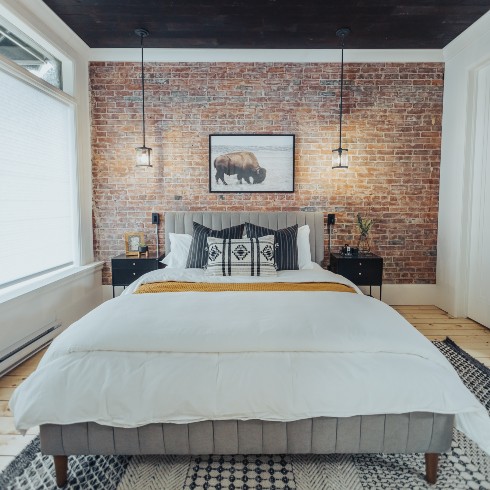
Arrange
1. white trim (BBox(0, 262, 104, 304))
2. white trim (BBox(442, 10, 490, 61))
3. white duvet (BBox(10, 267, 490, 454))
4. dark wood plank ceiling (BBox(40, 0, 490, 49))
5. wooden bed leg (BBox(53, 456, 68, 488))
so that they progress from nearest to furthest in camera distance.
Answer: white duvet (BBox(10, 267, 490, 454)), wooden bed leg (BBox(53, 456, 68, 488)), white trim (BBox(0, 262, 104, 304)), dark wood plank ceiling (BBox(40, 0, 490, 49)), white trim (BBox(442, 10, 490, 61))

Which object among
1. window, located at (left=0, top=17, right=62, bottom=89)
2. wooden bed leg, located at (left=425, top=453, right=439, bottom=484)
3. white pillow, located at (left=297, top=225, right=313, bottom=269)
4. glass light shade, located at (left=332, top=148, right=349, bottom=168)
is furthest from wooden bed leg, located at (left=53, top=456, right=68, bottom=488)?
glass light shade, located at (left=332, top=148, right=349, bottom=168)

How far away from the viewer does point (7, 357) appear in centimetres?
303

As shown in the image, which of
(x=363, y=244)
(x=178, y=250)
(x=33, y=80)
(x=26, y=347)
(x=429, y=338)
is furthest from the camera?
(x=363, y=244)

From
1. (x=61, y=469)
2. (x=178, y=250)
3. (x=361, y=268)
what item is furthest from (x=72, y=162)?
(x=361, y=268)

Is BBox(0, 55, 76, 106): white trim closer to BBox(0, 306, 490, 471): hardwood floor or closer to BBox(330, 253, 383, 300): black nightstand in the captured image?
BBox(0, 306, 490, 471): hardwood floor

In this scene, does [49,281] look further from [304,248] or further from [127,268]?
[304,248]

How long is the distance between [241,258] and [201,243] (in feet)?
1.91

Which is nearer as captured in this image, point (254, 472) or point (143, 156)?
point (254, 472)

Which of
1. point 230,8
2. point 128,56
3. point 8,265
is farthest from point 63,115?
point 230,8

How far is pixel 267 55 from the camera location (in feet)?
15.0

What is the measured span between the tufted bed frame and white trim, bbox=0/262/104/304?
1752mm

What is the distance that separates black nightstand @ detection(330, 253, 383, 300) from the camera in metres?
4.33

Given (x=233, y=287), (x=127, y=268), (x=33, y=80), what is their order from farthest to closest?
1. (x=127, y=268)
2. (x=33, y=80)
3. (x=233, y=287)

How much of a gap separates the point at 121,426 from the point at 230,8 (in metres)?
3.66
